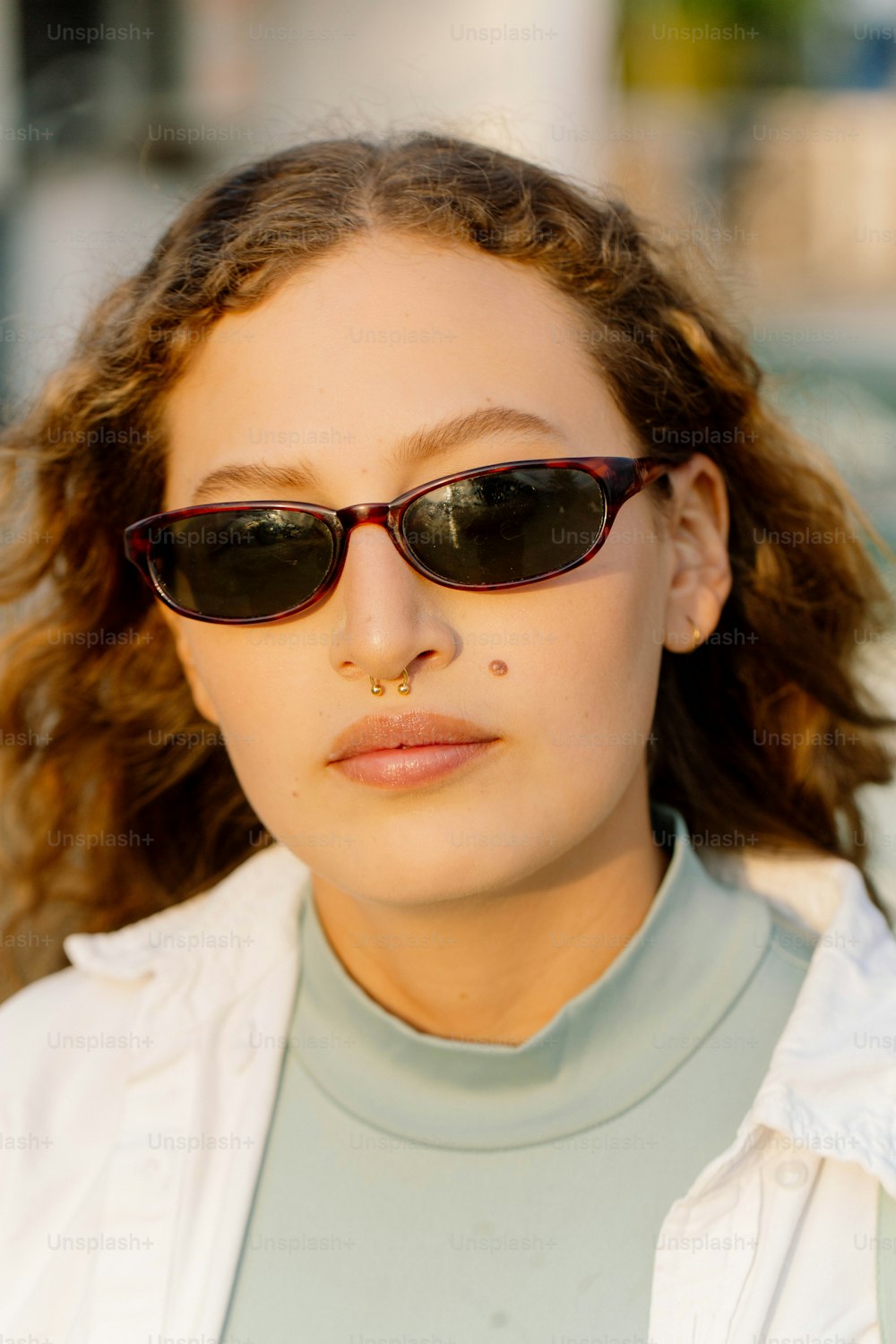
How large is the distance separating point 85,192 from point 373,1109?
25.8ft

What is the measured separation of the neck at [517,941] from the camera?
2072 millimetres

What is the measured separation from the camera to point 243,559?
1971 millimetres

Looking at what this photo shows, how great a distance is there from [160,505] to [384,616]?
0.63 meters

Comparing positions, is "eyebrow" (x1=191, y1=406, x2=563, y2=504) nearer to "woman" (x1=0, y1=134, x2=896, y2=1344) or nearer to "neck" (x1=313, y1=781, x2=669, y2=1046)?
"woman" (x1=0, y1=134, x2=896, y2=1344)

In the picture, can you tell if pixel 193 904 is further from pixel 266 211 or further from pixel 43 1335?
pixel 266 211

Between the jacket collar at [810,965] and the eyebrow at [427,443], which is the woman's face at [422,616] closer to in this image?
the eyebrow at [427,443]

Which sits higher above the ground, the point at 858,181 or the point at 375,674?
the point at 375,674

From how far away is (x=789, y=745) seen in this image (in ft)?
8.36

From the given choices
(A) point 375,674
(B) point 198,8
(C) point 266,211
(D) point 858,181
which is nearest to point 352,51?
(B) point 198,8

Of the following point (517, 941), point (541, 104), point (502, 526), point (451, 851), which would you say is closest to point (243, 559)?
point (502, 526)

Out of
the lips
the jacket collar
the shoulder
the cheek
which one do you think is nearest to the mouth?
the lips

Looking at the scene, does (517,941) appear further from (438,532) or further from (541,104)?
(541,104)

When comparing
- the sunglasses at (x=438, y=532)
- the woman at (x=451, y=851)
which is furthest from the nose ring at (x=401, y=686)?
the sunglasses at (x=438, y=532)

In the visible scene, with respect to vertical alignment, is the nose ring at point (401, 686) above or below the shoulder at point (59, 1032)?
above
